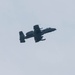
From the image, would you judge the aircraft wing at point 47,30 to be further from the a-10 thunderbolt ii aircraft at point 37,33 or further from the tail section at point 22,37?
the tail section at point 22,37

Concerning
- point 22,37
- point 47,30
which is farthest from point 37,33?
point 22,37

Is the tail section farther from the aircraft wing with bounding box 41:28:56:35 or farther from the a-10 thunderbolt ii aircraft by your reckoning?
the aircraft wing with bounding box 41:28:56:35

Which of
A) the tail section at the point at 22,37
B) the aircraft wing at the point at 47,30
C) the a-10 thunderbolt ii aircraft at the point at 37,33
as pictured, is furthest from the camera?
the tail section at the point at 22,37

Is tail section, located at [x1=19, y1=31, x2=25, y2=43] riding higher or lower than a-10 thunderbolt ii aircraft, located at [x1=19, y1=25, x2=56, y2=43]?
higher

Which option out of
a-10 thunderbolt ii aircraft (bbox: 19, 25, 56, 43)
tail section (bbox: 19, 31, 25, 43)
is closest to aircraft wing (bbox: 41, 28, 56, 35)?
a-10 thunderbolt ii aircraft (bbox: 19, 25, 56, 43)

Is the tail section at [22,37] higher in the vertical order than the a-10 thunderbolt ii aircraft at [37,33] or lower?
higher

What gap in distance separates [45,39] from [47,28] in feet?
22.5

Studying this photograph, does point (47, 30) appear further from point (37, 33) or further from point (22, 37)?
point (22, 37)

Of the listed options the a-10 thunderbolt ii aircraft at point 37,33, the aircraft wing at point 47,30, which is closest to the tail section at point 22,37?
the a-10 thunderbolt ii aircraft at point 37,33

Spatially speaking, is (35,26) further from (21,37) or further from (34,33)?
(21,37)

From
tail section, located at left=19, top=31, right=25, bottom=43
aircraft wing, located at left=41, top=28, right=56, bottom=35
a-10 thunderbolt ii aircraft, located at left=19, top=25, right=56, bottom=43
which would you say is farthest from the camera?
tail section, located at left=19, top=31, right=25, bottom=43

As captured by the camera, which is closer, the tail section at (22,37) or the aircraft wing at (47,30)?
the aircraft wing at (47,30)

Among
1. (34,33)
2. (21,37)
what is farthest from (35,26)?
(21,37)

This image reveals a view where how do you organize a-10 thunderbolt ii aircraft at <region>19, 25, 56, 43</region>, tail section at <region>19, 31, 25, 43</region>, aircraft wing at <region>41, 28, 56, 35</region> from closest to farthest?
a-10 thunderbolt ii aircraft at <region>19, 25, 56, 43</region> < aircraft wing at <region>41, 28, 56, 35</region> < tail section at <region>19, 31, 25, 43</region>
